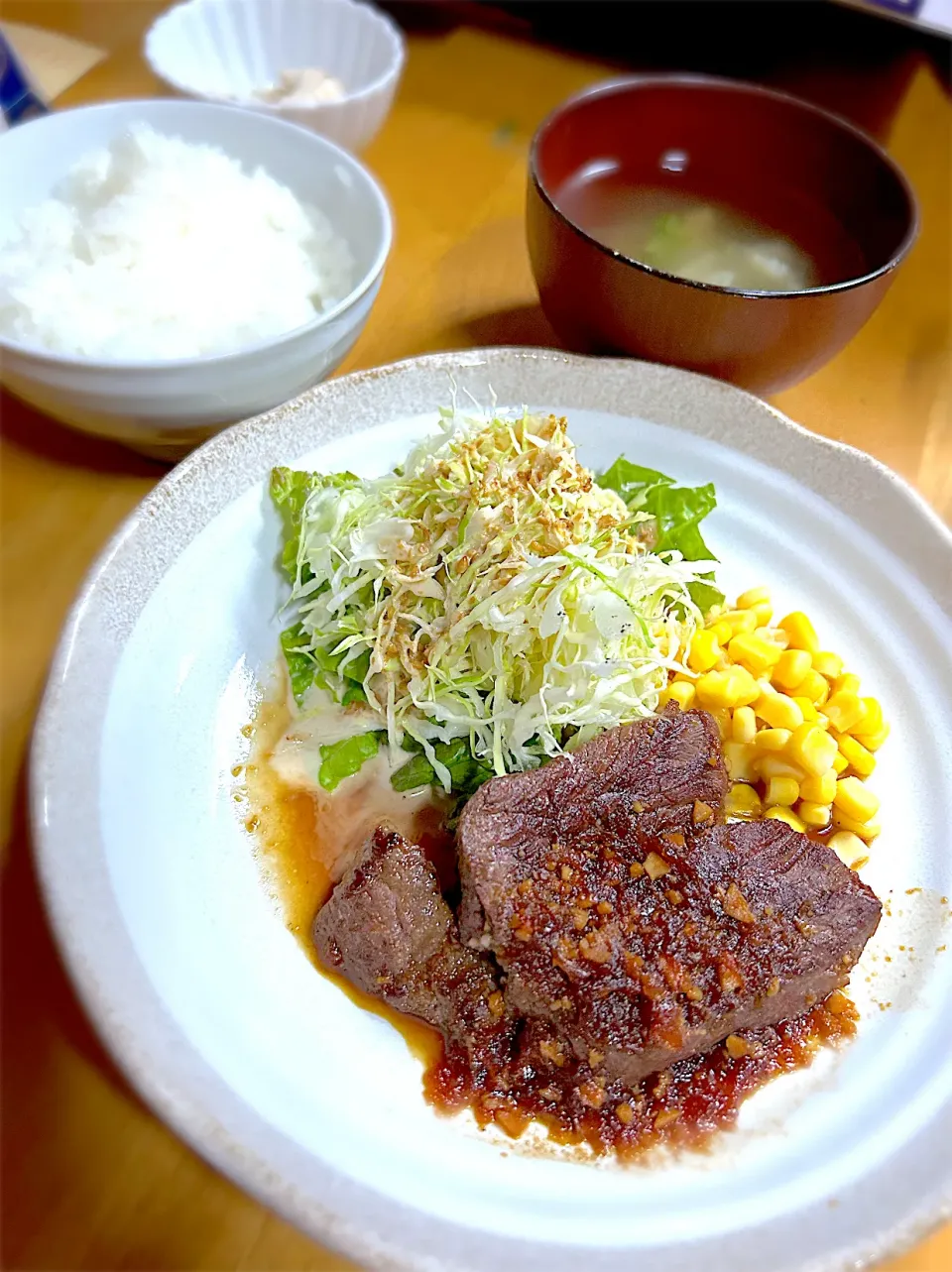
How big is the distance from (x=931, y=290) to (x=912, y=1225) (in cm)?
326

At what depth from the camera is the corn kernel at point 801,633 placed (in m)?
2.28

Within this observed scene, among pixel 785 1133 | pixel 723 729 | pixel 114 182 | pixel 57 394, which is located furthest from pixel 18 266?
pixel 785 1133

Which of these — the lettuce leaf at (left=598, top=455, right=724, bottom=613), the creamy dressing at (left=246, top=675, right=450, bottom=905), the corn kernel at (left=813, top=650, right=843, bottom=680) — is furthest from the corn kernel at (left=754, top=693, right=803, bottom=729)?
the creamy dressing at (left=246, top=675, right=450, bottom=905)

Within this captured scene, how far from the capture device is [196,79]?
3.37 meters

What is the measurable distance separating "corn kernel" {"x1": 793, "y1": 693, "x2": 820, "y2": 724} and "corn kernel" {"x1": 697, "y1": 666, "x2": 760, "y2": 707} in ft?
0.37

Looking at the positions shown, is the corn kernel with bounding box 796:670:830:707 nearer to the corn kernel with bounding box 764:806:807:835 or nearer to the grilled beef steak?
the corn kernel with bounding box 764:806:807:835

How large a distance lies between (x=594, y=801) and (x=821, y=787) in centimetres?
57

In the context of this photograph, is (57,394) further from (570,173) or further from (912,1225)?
(912,1225)

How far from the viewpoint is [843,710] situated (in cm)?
216

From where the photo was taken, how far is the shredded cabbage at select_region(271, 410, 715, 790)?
2.16 m

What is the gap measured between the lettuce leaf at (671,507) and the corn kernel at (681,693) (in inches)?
10.4

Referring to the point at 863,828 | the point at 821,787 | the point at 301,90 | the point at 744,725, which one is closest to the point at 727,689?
the point at 744,725

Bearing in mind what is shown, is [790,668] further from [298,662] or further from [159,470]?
[159,470]

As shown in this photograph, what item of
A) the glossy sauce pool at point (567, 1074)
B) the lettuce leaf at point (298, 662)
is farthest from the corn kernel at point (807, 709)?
the lettuce leaf at point (298, 662)
